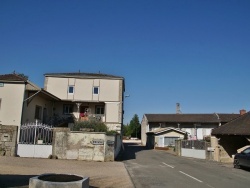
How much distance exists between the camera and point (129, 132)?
92.4 m

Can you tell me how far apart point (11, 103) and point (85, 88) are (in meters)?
12.9

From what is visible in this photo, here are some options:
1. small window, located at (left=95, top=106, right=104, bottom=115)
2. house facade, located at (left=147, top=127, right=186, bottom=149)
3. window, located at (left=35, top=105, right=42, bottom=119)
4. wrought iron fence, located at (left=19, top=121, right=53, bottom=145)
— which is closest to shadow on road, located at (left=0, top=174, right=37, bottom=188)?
wrought iron fence, located at (left=19, top=121, right=53, bottom=145)

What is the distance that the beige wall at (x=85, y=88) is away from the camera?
3519cm

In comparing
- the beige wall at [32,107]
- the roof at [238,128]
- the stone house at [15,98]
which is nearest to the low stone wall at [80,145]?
the stone house at [15,98]

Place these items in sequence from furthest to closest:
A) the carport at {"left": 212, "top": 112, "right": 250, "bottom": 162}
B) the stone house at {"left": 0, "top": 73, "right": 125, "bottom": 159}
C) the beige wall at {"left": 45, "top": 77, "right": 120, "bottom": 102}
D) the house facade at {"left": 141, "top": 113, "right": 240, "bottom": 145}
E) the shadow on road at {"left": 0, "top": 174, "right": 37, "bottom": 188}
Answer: the house facade at {"left": 141, "top": 113, "right": 240, "bottom": 145} → the beige wall at {"left": 45, "top": 77, "right": 120, "bottom": 102} → the stone house at {"left": 0, "top": 73, "right": 125, "bottom": 159} → the carport at {"left": 212, "top": 112, "right": 250, "bottom": 162} → the shadow on road at {"left": 0, "top": 174, "right": 37, "bottom": 188}

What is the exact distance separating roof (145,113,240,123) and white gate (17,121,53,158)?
36.9 metres

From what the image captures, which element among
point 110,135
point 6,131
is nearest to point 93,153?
point 110,135

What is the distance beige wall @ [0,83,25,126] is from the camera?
23188 millimetres

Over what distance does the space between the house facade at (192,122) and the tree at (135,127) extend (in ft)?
101

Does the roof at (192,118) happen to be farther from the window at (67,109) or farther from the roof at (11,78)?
the roof at (11,78)

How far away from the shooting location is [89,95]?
116ft

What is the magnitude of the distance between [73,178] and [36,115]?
20.4m

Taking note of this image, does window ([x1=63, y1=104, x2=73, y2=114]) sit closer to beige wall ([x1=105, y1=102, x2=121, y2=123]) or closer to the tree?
beige wall ([x1=105, y1=102, x2=121, y2=123])

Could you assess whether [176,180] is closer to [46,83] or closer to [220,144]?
[220,144]
